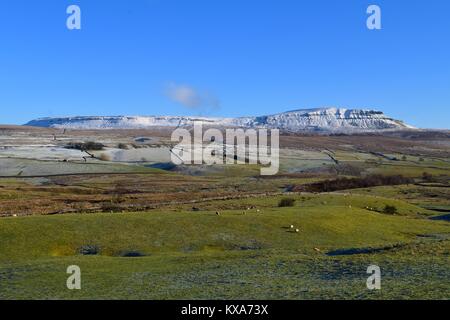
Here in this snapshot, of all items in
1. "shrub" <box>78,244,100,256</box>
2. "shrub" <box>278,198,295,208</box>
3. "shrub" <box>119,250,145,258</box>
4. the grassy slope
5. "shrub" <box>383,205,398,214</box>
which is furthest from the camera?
"shrub" <box>383,205,398,214</box>

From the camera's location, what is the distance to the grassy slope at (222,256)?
73.6ft

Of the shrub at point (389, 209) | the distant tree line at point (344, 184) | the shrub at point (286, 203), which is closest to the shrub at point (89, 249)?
the shrub at point (286, 203)

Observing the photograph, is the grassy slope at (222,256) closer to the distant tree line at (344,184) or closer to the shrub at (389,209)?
the shrub at (389,209)

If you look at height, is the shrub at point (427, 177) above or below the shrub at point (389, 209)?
below

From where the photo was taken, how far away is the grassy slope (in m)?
22.4

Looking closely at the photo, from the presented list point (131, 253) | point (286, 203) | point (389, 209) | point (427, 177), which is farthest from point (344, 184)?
point (131, 253)

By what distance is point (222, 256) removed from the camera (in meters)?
32.7

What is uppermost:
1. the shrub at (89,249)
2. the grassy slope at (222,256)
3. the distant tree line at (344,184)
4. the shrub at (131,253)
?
the grassy slope at (222,256)

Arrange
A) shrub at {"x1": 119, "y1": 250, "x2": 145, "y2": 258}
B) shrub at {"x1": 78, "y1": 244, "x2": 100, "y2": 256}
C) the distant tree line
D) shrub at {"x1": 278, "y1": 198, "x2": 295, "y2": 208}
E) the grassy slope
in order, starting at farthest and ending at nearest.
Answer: the distant tree line < shrub at {"x1": 278, "y1": 198, "x2": 295, "y2": 208} < shrub at {"x1": 78, "y1": 244, "x2": 100, "y2": 256} < shrub at {"x1": 119, "y1": 250, "x2": 145, "y2": 258} < the grassy slope

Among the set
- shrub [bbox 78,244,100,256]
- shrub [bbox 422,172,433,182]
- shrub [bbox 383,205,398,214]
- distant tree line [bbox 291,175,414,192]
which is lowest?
shrub [bbox 422,172,433,182]

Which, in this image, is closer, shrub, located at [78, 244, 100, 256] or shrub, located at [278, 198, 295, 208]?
shrub, located at [78, 244, 100, 256]

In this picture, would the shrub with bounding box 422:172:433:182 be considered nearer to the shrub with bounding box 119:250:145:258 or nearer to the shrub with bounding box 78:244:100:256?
the shrub with bounding box 119:250:145:258

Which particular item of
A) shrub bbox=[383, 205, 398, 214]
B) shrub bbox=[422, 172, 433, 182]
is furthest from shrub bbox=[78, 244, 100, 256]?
shrub bbox=[422, 172, 433, 182]

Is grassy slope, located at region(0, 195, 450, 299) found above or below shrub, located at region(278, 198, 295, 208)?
above
